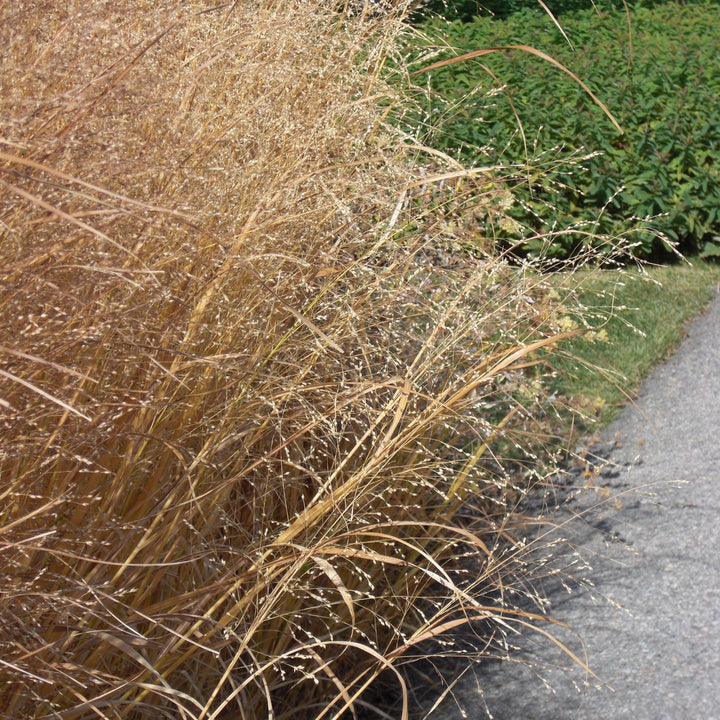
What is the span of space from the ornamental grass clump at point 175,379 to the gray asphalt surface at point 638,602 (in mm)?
378

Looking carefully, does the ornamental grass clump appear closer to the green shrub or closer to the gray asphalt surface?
the gray asphalt surface

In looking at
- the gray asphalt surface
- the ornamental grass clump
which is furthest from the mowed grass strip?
the ornamental grass clump

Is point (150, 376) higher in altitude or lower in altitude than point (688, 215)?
higher

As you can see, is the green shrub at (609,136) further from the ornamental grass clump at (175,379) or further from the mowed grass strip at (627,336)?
the ornamental grass clump at (175,379)

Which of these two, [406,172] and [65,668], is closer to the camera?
[65,668]

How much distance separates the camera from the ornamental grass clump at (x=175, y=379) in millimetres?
1537

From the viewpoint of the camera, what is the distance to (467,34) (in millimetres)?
7375

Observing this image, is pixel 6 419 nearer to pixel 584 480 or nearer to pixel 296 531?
pixel 296 531

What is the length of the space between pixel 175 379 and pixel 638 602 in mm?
1833

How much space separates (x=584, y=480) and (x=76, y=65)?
2504 millimetres

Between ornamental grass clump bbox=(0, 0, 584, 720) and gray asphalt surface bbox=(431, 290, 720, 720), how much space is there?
1.24 ft

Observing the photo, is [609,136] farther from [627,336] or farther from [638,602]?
[638,602]

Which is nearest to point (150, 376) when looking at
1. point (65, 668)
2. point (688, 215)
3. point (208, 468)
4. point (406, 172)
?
point (208, 468)

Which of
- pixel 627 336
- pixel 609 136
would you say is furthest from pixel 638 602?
pixel 609 136
